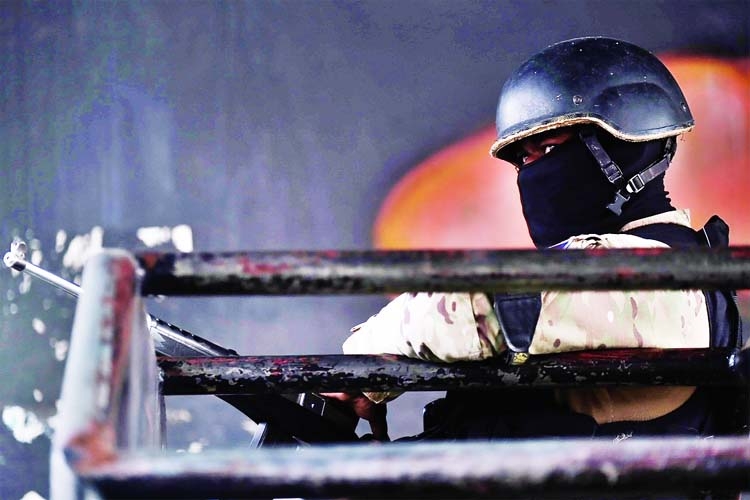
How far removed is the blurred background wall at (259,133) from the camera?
3.65m

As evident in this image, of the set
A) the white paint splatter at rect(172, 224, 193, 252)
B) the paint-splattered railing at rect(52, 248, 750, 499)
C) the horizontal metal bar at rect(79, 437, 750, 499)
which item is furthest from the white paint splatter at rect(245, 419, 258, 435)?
the horizontal metal bar at rect(79, 437, 750, 499)

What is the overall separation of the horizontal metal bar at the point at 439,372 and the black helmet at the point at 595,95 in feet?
1.54

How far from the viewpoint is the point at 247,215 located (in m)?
3.68

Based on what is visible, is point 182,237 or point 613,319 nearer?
point 613,319

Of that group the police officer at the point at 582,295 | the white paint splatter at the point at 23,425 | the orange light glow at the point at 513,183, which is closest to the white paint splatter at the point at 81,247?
the white paint splatter at the point at 23,425

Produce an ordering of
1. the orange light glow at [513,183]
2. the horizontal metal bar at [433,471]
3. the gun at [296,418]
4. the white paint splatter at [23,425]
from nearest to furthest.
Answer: the horizontal metal bar at [433,471] < the gun at [296,418] < the white paint splatter at [23,425] < the orange light glow at [513,183]

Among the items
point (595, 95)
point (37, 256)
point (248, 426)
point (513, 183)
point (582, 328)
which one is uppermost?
point (513, 183)

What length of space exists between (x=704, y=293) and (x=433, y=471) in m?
0.91

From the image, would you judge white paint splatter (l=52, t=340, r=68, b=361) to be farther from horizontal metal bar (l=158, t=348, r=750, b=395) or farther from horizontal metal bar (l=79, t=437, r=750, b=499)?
horizontal metal bar (l=79, t=437, r=750, b=499)

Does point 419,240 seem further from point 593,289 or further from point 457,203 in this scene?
point 593,289

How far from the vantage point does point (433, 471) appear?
1.77 ft

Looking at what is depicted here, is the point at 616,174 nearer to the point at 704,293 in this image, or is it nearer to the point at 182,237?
the point at 704,293

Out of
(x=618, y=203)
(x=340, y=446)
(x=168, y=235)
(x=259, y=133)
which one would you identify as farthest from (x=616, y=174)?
(x=168, y=235)

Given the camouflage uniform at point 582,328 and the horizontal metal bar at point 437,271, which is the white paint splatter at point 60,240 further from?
the horizontal metal bar at point 437,271
